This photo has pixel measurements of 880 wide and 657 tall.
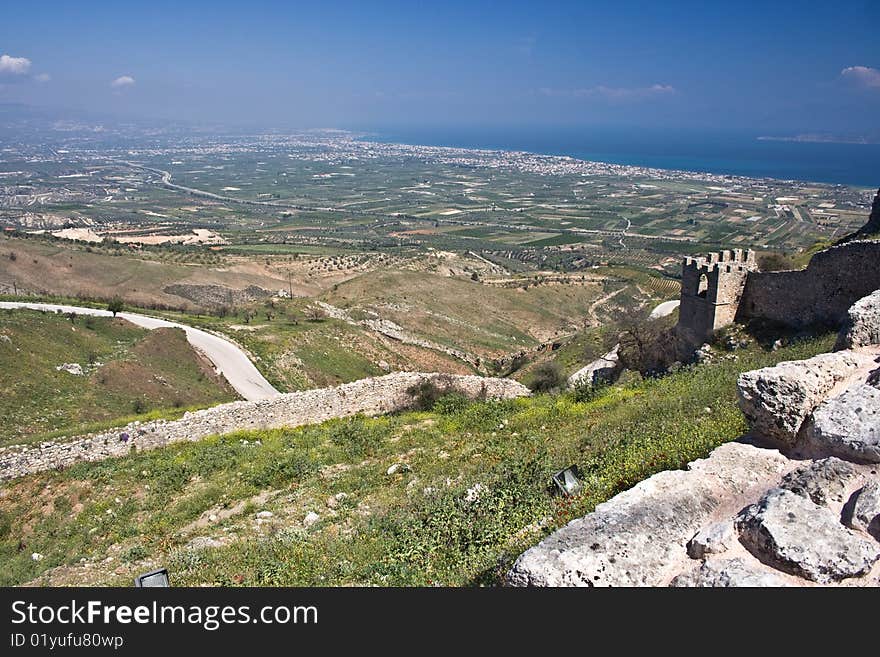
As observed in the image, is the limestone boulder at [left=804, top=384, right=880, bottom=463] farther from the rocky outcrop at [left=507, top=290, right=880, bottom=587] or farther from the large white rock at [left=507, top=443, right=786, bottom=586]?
the large white rock at [left=507, top=443, right=786, bottom=586]

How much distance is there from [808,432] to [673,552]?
2432 mm

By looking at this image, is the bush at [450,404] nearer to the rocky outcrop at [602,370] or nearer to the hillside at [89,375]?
the rocky outcrop at [602,370]

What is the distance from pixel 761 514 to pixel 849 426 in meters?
1.83

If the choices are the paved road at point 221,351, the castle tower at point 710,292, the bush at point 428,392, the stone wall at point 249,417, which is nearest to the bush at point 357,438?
the stone wall at point 249,417

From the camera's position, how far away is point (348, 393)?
20203 mm

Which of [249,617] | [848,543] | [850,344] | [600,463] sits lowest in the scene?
[600,463]

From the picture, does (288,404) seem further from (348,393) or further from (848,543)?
(848,543)

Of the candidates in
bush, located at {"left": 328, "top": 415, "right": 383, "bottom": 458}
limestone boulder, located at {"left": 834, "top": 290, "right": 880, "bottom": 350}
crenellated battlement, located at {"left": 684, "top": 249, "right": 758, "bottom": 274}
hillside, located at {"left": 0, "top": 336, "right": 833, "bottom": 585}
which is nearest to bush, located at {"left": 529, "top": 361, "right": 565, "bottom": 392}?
hillside, located at {"left": 0, "top": 336, "right": 833, "bottom": 585}

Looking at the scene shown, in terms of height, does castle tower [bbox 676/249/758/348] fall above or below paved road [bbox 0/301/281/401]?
above

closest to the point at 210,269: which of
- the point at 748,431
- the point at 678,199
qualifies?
the point at 748,431

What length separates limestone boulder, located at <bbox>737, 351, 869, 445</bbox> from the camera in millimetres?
6488

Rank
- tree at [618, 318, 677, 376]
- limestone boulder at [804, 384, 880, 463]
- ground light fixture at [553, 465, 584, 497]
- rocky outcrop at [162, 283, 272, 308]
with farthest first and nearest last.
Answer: rocky outcrop at [162, 283, 272, 308] < tree at [618, 318, 677, 376] < ground light fixture at [553, 465, 584, 497] < limestone boulder at [804, 384, 880, 463]

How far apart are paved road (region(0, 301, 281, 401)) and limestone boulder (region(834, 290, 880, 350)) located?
867 inches

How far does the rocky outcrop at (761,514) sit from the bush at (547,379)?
664 inches
